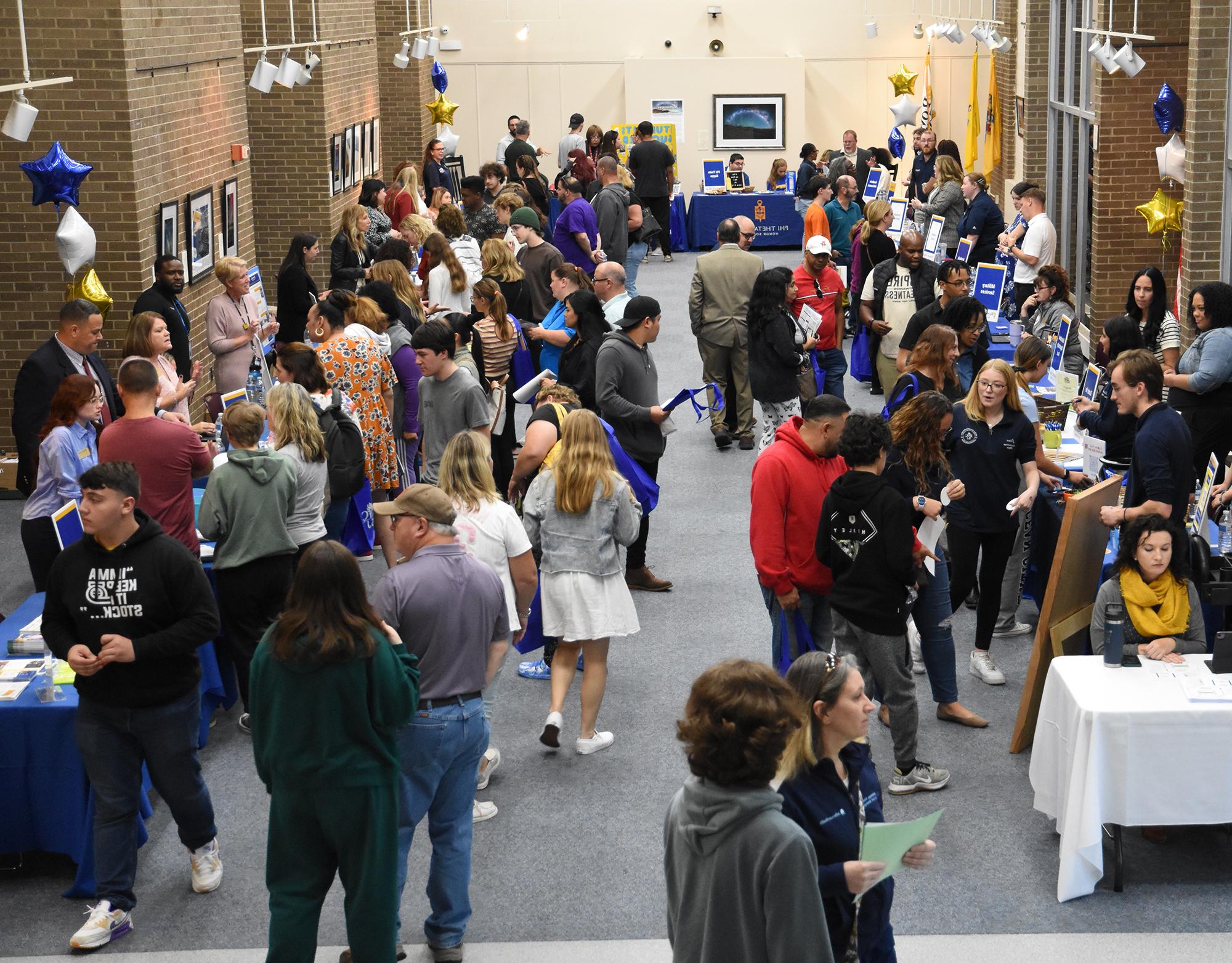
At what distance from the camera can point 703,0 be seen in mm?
21250

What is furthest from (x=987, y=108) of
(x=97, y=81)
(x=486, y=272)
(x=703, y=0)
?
(x=97, y=81)

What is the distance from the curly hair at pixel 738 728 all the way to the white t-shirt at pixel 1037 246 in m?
8.94

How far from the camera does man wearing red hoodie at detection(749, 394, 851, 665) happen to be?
5.41 meters

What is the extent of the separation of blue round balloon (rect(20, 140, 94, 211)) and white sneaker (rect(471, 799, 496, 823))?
470 cm

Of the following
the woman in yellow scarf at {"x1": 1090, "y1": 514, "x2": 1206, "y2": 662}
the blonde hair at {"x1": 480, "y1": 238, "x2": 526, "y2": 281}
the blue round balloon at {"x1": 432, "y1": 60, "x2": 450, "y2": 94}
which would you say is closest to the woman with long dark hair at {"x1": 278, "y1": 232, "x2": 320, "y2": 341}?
the blonde hair at {"x1": 480, "y1": 238, "x2": 526, "y2": 281}

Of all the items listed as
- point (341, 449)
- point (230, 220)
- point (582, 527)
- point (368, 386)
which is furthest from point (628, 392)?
point (230, 220)

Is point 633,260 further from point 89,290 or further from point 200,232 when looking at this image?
point 89,290

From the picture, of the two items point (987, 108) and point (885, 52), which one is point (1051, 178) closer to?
point (987, 108)

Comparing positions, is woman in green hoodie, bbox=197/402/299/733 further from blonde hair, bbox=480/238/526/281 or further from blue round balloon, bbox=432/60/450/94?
blue round balloon, bbox=432/60/450/94

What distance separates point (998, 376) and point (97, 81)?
6035 millimetres

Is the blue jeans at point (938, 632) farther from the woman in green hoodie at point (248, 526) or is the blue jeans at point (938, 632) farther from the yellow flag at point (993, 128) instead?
the yellow flag at point (993, 128)

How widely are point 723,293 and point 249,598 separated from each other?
504cm

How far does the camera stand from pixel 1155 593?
16.9 feet

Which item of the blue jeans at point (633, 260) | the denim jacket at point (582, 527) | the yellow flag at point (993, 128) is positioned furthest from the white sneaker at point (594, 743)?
the yellow flag at point (993, 128)
